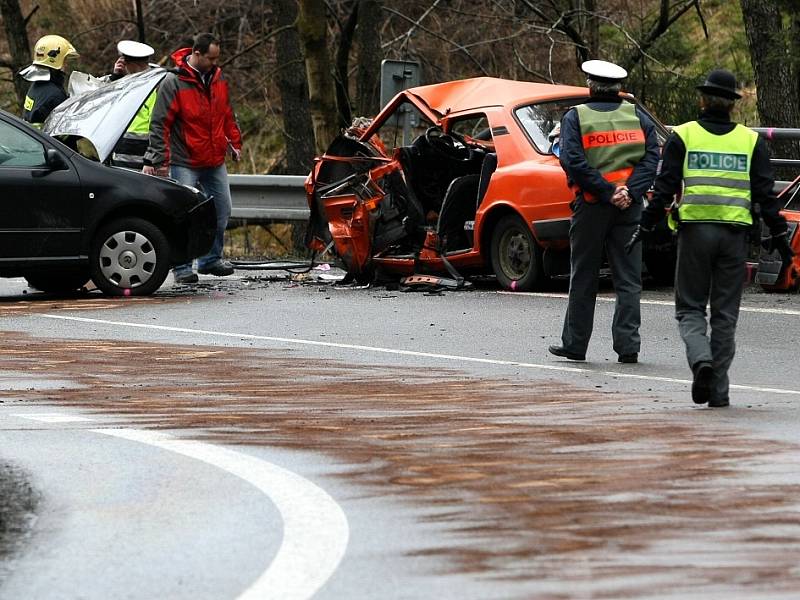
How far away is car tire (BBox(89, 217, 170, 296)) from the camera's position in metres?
14.4

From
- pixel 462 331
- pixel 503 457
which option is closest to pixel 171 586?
pixel 503 457

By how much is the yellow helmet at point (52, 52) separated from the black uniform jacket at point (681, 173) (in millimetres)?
8689

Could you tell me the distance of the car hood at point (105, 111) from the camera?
48.0 feet

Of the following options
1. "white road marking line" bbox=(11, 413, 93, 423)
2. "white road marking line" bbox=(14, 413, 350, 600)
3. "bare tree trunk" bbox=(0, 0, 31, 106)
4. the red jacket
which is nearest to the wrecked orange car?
the red jacket

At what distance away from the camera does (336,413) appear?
8.10 m

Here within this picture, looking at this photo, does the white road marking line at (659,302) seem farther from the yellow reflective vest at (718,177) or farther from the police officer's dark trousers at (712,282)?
the yellow reflective vest at (718,177)

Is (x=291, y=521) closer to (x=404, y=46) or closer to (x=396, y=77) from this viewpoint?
(x=396, y=77)

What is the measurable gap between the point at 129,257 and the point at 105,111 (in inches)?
50.9

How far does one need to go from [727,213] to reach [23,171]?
7.08m

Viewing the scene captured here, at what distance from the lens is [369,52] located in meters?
26.1

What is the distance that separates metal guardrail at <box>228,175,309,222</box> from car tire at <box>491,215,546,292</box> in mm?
5034

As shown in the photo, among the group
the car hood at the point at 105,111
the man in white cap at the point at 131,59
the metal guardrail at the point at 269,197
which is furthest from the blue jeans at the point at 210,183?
the metal guardrail at the point at 269,197

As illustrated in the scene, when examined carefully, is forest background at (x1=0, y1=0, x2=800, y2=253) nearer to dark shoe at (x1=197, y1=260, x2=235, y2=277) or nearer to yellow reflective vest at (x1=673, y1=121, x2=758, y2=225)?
dark shoe at (x1=197, y1=260, x2=235, y2=277)

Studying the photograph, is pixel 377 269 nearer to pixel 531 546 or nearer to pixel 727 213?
pixel 727 213
